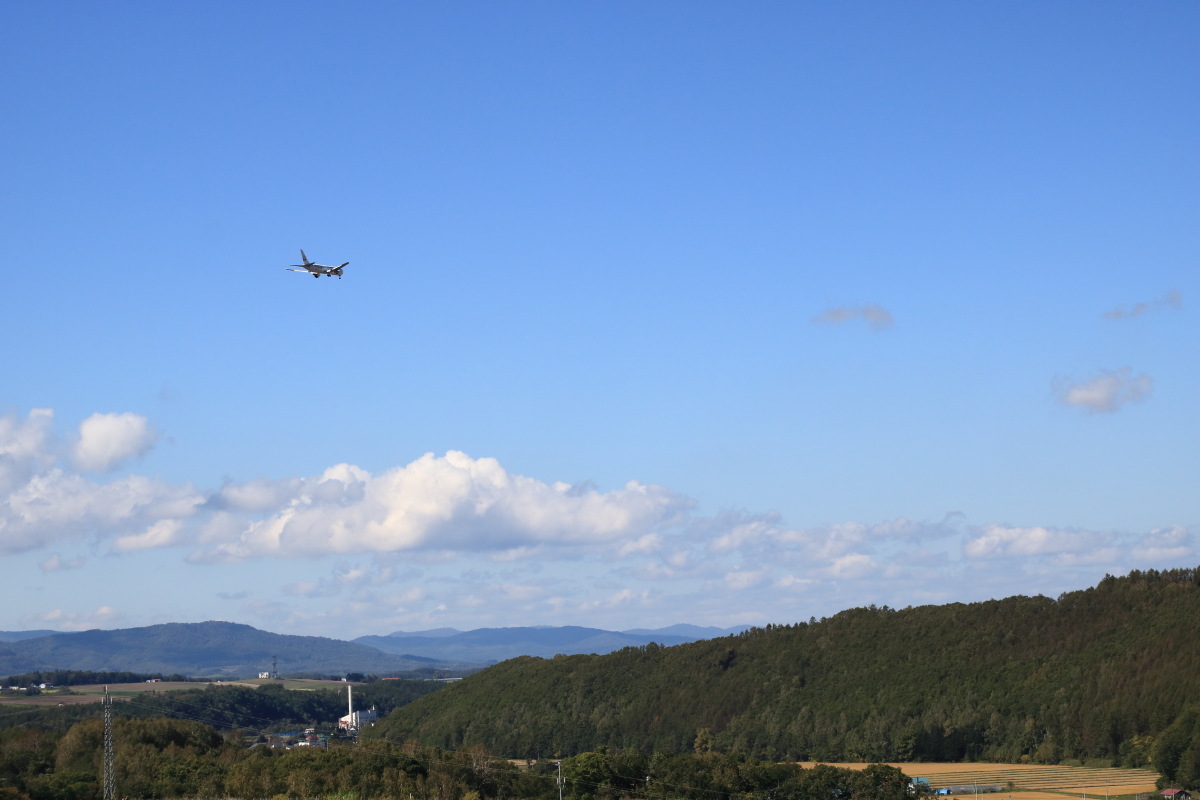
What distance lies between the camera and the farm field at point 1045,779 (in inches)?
4798

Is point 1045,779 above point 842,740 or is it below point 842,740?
above

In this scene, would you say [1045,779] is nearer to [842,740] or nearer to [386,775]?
[842,740]

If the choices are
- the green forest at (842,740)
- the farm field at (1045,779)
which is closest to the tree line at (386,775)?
the green forest at (842,740)

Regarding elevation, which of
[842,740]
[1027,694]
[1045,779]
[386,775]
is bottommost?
[842,740]

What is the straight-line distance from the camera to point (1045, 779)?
442 feet

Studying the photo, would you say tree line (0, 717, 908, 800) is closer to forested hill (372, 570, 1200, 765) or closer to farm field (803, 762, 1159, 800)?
farm field (803, 762, 1159, 800)

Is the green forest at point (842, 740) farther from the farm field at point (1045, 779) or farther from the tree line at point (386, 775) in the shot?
the farm field at point (1045, 779)

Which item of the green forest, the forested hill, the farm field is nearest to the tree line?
the green forest

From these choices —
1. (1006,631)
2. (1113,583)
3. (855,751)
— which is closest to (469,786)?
(855,751)

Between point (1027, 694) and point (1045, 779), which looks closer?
point (1045, 779)

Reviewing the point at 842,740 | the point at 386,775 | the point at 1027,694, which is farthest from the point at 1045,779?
the point at 386,775

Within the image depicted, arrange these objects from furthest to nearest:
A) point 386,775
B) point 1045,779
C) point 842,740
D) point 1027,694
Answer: point 842,740, point 1027,694, point 1045,779, point 386,775

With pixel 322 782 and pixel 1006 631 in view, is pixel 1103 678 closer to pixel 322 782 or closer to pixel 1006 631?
pixel 1006 631

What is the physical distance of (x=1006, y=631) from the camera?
19600 cm
